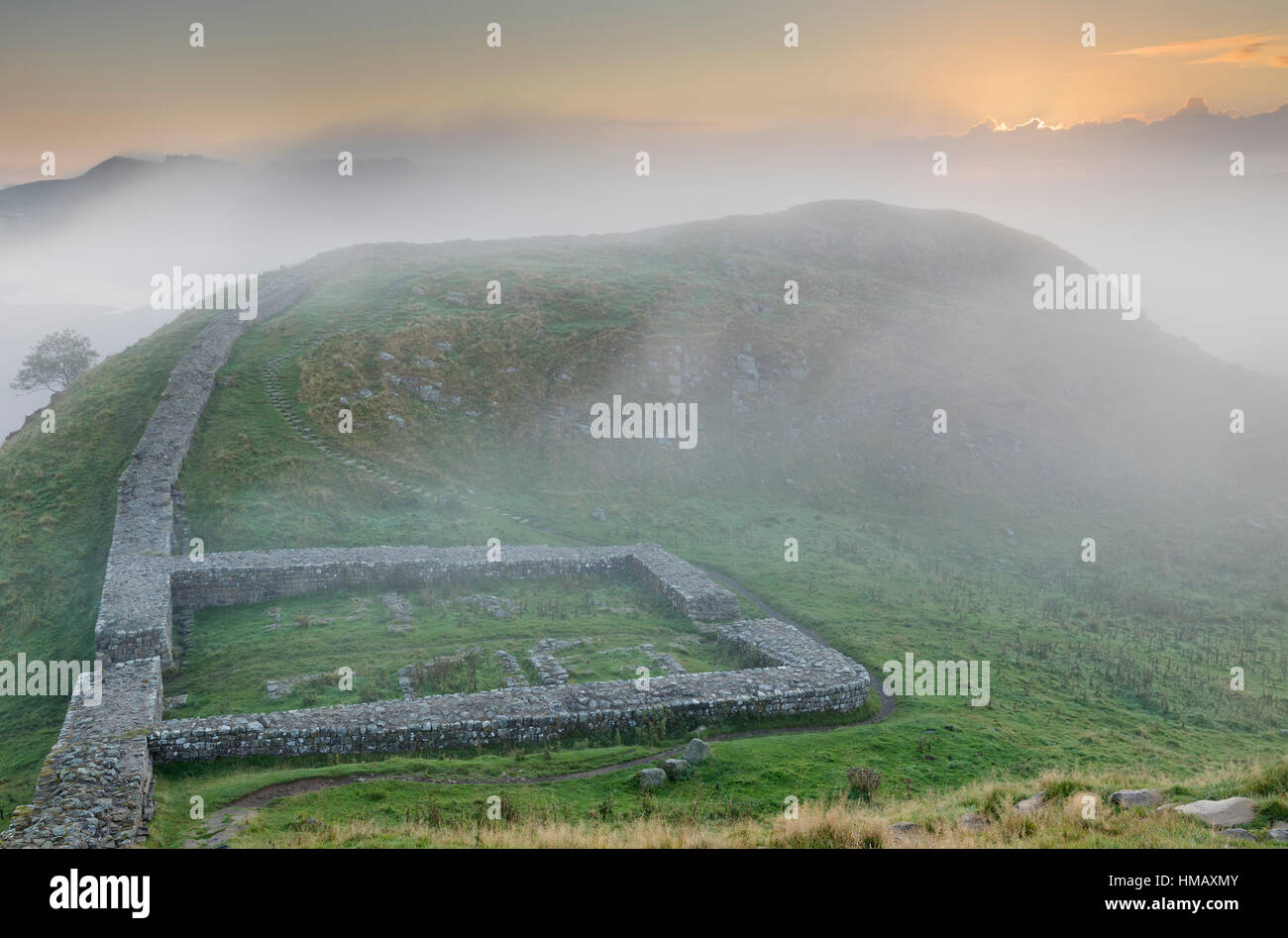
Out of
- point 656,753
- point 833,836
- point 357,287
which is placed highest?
point 357,287

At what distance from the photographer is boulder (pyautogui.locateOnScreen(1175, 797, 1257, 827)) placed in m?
12.9

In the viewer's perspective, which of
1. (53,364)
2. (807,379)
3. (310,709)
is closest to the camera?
(310,709)

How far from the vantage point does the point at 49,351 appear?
66688mm

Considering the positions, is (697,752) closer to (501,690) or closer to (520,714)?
(520,714)

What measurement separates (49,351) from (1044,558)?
76.1 metres

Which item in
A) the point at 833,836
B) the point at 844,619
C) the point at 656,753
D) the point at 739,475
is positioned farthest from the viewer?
the point at 739,475

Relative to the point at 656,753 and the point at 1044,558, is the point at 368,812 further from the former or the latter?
the point at 1044,558

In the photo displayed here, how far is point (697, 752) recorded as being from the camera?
20203mm

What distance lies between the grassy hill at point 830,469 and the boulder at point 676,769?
1.00m

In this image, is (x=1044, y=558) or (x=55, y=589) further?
(x=1044, y=558)

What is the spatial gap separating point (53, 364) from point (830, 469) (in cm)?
6271
